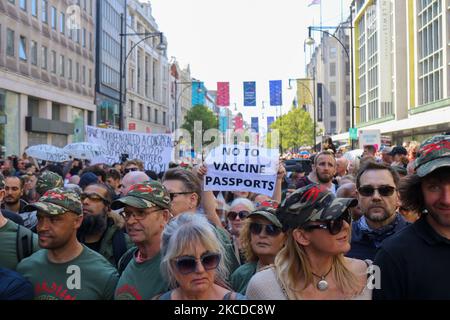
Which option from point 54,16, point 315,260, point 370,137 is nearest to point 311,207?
point 315,260

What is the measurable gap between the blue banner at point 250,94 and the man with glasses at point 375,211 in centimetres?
3237

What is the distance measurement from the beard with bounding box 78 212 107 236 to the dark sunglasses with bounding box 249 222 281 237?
164 cm

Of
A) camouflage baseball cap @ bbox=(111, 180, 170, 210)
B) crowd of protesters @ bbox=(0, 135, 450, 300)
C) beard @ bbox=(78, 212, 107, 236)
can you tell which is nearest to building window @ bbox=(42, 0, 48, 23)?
crowd of protesters @ bbox=(0, 135, 450, 300)

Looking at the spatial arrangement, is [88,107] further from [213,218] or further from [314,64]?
[314,64]

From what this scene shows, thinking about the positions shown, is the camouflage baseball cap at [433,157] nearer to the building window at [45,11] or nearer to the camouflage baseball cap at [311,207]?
the camouflage baseball cap at [311,207]

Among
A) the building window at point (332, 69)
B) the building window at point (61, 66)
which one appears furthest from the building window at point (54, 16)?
the building window at point (332, 69)

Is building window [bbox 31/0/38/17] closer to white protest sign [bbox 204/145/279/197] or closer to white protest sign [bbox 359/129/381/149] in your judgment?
white protest sign [bbox 359/129/381/149]

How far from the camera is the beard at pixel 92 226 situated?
503 centimetres

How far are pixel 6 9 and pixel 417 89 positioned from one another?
87.5 ft

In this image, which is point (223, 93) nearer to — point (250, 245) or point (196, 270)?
point (250, 245)

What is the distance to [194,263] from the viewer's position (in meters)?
2.98

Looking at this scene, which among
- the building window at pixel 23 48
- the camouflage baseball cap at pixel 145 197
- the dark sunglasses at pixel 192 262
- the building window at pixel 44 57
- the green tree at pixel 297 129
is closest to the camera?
the dark sunglasses at pixel 192 262

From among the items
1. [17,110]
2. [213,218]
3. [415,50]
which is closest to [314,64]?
[415,50]

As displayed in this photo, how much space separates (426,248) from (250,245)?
1.51m
